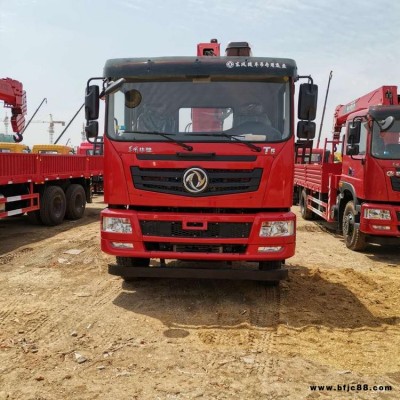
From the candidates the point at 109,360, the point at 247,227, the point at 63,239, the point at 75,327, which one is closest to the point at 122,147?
the point at 247,227

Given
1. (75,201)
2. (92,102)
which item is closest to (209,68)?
(92,102)

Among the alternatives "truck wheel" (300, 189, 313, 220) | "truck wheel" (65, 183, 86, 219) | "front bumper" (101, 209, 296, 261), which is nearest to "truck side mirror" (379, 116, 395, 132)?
"front bumper" (101, 209, 296, 261)

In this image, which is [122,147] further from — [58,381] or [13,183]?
[13,183]

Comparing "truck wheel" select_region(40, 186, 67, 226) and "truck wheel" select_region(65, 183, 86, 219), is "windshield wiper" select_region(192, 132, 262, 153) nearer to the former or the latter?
"truck wheel" select_region(40, 186, 67, 226)

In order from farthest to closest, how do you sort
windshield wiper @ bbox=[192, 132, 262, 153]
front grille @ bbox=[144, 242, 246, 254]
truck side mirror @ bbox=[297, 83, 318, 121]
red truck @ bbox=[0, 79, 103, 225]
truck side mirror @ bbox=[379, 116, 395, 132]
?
red truck @ bbox=[0, 79, 103, 225] → truck side mirror @ bbox=[379, 116, 395, 132] → truck side mirror @ bbox=[297, 83, 318, 121] → front grille @ bbox=[144, 242, 246, 254] → windshield wiper @ bbox=[192, 132, 262, 153]

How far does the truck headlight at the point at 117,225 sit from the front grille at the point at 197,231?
147 millimetres

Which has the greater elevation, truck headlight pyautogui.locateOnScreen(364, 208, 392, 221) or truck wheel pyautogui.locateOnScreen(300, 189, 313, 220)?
truck headlight pyautogui.locateOnScreen(364, 208, 392, 221)

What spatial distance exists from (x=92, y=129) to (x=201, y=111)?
53.2 inches

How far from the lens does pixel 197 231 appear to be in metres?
4.21

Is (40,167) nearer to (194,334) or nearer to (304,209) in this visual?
(194,334)

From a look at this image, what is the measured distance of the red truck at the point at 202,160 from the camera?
4.15 m

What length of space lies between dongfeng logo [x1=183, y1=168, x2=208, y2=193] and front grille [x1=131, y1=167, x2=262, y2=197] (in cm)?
4

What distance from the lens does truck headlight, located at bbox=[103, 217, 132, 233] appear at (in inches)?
168

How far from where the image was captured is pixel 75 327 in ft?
12.6
